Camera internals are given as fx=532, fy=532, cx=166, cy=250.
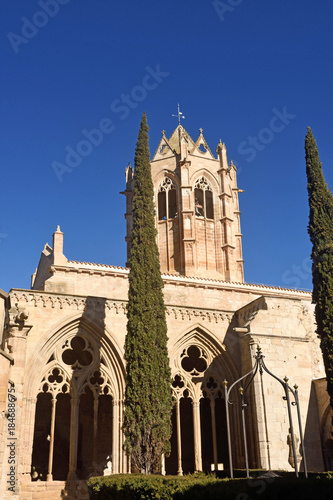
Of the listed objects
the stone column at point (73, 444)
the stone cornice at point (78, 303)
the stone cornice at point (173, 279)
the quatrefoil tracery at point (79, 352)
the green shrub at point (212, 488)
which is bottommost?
the green shrub at point (212, 488)

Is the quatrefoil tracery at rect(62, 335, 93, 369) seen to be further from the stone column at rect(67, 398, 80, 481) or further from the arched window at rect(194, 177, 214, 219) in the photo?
the arched window at rect(194, 177, 214, 219)

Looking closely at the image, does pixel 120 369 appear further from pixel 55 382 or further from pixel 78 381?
pixel 55 382

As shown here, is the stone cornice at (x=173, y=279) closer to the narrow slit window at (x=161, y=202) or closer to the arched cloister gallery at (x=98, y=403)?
the arched cloister gallery at (x=98, y=403)

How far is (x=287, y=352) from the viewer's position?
16312mm

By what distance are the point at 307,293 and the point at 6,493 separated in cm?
1619

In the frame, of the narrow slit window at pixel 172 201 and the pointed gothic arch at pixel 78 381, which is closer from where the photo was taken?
the pointed gothic arch at pixel 78 381

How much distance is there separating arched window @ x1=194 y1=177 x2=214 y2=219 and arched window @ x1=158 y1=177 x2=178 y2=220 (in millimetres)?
1158

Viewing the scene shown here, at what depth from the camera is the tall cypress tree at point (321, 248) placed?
14.0m

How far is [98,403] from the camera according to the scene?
1820 cm

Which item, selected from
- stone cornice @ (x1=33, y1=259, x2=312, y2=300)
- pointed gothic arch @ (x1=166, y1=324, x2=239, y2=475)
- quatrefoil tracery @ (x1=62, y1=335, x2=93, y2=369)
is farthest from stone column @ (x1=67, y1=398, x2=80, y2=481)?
stone cornice @ (x1=33, y1=259, x2=312, y2=300)

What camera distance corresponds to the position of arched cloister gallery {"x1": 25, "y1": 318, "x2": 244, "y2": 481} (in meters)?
Result: 14.7

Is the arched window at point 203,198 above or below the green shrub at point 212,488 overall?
above

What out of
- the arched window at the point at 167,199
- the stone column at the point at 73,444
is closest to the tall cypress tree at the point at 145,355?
the stone column at the point at 73,444

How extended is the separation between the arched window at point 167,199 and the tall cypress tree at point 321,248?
11.6 metres
